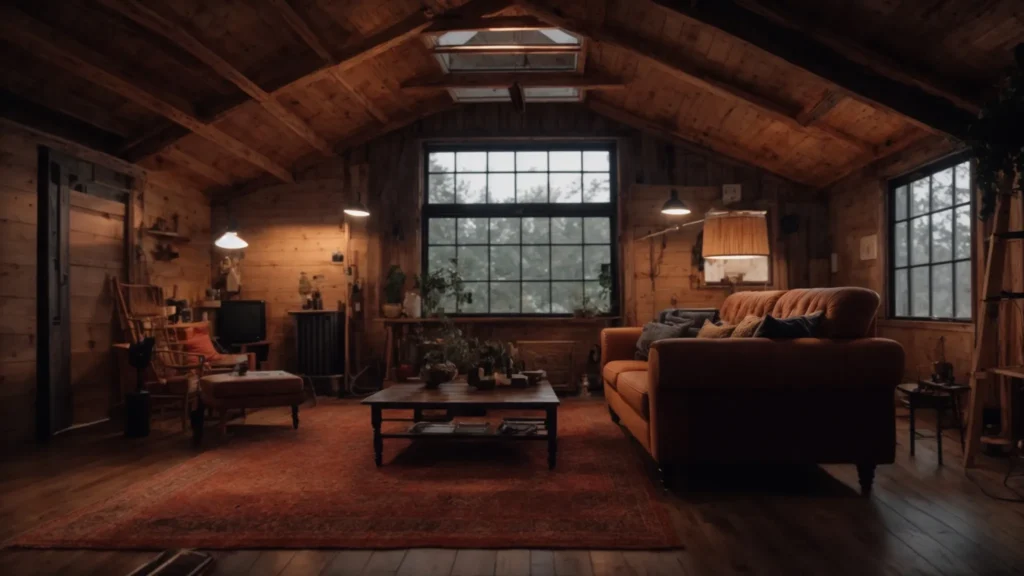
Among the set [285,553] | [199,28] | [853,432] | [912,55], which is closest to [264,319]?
[199,28]

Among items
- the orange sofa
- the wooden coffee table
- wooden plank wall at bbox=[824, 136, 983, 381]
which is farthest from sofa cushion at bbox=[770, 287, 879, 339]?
wooden plank wall at bbox=[824, 136, 983, 381]

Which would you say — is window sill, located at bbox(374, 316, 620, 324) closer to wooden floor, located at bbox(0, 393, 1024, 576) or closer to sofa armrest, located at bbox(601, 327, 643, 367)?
sofa armrest, located at bbox(601, 327, 643, 367)

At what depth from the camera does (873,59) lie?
13.8 ft

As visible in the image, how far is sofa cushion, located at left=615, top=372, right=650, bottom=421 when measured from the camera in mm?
3291

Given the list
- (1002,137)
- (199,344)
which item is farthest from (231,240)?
(1002,137)

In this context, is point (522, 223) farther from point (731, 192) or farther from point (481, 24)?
point (481, 24)

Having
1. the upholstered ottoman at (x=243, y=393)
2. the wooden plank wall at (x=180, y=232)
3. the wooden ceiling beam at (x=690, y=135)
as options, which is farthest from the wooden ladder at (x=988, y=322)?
the wooden plank wall at (x=180, y=232)

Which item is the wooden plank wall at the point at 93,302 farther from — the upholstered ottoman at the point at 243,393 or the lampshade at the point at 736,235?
the lampshade at the point at 736,235

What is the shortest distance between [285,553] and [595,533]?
3.85 ft

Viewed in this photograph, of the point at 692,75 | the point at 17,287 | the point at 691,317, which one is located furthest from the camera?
the point at 692,75

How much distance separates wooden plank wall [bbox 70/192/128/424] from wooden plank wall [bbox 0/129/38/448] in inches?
15.9

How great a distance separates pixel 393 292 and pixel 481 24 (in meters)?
2.84

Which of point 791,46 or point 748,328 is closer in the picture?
point 748,328

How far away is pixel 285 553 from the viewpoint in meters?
2.34
